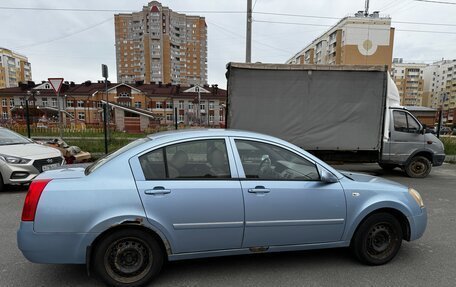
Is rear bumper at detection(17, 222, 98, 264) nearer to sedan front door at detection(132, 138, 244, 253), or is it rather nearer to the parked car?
sedan front door at detection(132, 138, 244, 253)

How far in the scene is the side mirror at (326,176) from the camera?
9.62 feet

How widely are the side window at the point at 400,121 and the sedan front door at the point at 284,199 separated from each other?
234 inches

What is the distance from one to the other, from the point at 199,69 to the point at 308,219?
9667cm

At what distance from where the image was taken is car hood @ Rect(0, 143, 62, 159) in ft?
19.9

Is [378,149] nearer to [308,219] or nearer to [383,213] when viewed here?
[383,213]

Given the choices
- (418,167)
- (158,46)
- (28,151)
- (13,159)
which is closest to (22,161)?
(13,159)

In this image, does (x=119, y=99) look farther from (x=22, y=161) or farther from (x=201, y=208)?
(x=201, y=208)

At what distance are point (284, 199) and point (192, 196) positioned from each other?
0.90 metres

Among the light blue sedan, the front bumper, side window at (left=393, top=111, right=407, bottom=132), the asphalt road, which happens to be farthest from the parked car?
side window at (left=393, top=111, right=407, bottom=132)

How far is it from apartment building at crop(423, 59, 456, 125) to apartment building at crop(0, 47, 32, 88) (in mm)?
137051

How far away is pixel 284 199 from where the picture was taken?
284 cm

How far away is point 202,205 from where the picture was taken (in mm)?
2674

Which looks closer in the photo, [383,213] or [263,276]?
[263,276]

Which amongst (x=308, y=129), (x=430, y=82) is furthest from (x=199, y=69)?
(x=308, y=129)
